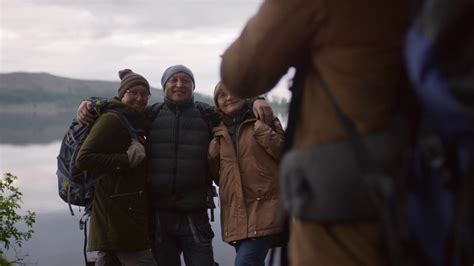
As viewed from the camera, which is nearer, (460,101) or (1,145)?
(460,101)

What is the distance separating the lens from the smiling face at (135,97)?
16.1 feet

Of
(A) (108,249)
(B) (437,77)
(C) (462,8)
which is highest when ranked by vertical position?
(C) (462,8)

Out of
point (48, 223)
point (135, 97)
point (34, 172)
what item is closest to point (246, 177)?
point (135, 97)

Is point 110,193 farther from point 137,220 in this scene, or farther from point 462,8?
point 462,8

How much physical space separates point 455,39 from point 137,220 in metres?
3.49

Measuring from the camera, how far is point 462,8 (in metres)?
1.46

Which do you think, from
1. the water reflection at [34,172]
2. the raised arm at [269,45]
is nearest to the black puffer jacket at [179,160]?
the raised arm at [269,45]

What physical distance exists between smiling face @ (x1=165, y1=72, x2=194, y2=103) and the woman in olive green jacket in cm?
30

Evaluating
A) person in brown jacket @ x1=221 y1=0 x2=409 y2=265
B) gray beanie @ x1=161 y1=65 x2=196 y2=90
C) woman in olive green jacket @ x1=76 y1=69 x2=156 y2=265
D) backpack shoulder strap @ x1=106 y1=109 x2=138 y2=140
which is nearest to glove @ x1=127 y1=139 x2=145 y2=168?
woman in olive green jacket @ x1=76 y1=69 x2=156 y2=265

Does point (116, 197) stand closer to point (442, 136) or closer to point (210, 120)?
point (210, 120)

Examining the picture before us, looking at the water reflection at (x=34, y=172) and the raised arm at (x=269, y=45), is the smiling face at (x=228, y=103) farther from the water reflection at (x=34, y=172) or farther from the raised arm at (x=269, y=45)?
the water reflection at (x=34, y=172)

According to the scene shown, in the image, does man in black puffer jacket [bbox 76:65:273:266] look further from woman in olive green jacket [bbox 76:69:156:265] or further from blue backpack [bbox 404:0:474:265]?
blue backpack [bbox 404:0:474:265]

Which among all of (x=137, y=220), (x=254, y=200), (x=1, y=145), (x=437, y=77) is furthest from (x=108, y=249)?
(x=1, y=145)

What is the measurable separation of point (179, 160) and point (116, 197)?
0.52 metres
